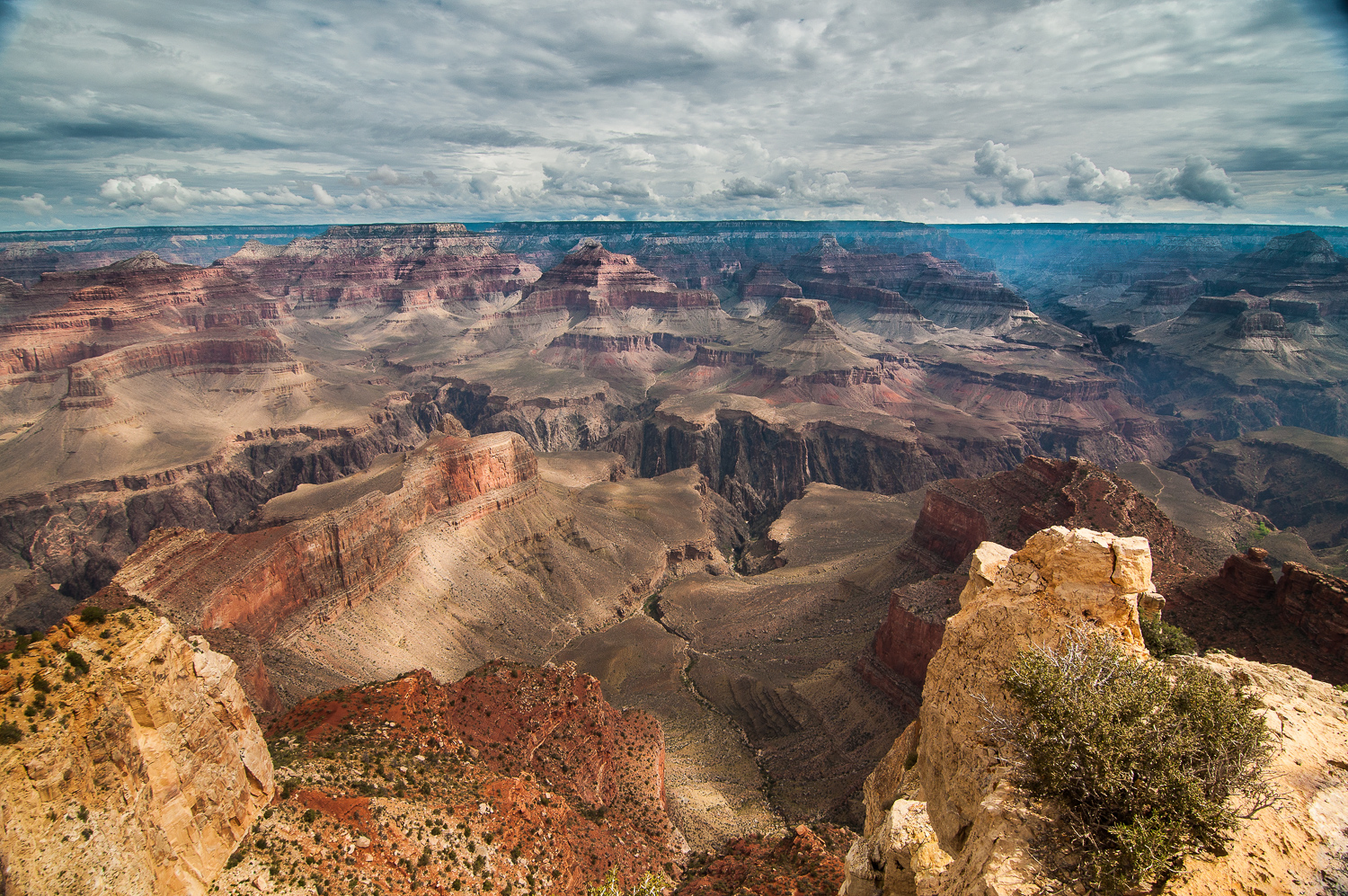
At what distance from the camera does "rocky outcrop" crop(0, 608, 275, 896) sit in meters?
14.9

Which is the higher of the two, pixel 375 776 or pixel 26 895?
pixel 26 895

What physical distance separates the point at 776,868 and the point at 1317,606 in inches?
1390

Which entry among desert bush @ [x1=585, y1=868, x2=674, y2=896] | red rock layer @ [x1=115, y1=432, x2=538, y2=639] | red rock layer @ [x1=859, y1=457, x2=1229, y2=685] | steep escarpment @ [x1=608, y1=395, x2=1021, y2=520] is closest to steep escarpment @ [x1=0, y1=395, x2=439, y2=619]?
red rock layer @ [x1=115, y1=432, x2=538, y2=639]

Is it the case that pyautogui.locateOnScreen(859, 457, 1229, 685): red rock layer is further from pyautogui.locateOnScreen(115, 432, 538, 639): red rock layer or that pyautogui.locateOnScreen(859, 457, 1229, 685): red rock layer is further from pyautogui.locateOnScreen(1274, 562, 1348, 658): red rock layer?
pyautogui.locateOnScreen(115, 432, 538, 639): red rock layer

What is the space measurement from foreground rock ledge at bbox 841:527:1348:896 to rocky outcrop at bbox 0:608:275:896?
730 inches

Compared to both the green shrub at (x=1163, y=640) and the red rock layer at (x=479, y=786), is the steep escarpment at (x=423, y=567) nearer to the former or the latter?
the red rock layer at (x=479, y=786)

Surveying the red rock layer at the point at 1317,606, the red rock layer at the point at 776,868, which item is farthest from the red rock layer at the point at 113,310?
the red rock layer at the point at 1317,606

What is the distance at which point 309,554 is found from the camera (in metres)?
54.5

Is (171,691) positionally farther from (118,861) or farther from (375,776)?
(375,776)

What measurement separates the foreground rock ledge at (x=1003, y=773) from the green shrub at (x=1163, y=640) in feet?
27.1

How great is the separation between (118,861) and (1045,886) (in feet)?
69.1

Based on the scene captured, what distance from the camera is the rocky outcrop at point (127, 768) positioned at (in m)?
14.9

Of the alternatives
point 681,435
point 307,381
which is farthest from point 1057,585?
point 307,381

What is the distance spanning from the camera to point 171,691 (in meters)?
18.6
